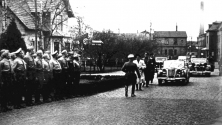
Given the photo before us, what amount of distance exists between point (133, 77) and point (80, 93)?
2.36m

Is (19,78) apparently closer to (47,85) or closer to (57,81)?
(47,85)

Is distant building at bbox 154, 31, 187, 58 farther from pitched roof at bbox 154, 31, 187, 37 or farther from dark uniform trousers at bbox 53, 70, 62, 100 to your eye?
dark uniform trousers at bbox 53, 70, 62, 100

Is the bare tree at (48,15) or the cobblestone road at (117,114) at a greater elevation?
the bare tree at (48,15)

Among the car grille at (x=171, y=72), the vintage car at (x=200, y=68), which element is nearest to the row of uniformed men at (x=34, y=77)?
the car grille at (x=171, y=72)

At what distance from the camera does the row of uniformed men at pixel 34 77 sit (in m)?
12.6

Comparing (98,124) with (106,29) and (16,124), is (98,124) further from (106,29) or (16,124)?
(106,29)

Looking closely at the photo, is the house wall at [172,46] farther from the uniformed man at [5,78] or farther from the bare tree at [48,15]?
the uniformed man at [5,78]

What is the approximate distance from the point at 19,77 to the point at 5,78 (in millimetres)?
736

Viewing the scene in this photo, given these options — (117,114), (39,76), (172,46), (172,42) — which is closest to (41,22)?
(39,76)

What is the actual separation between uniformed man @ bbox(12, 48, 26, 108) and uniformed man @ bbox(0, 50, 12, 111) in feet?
1.07

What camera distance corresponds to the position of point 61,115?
10.7m

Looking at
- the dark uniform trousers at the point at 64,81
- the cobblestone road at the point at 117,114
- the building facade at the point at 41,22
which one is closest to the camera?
the cobblestone road at the point at 117,114

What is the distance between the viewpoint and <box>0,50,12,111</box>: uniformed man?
12204 millimetres

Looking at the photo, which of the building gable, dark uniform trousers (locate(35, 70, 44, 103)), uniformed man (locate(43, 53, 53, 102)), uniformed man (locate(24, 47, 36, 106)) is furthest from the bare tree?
the building gable
